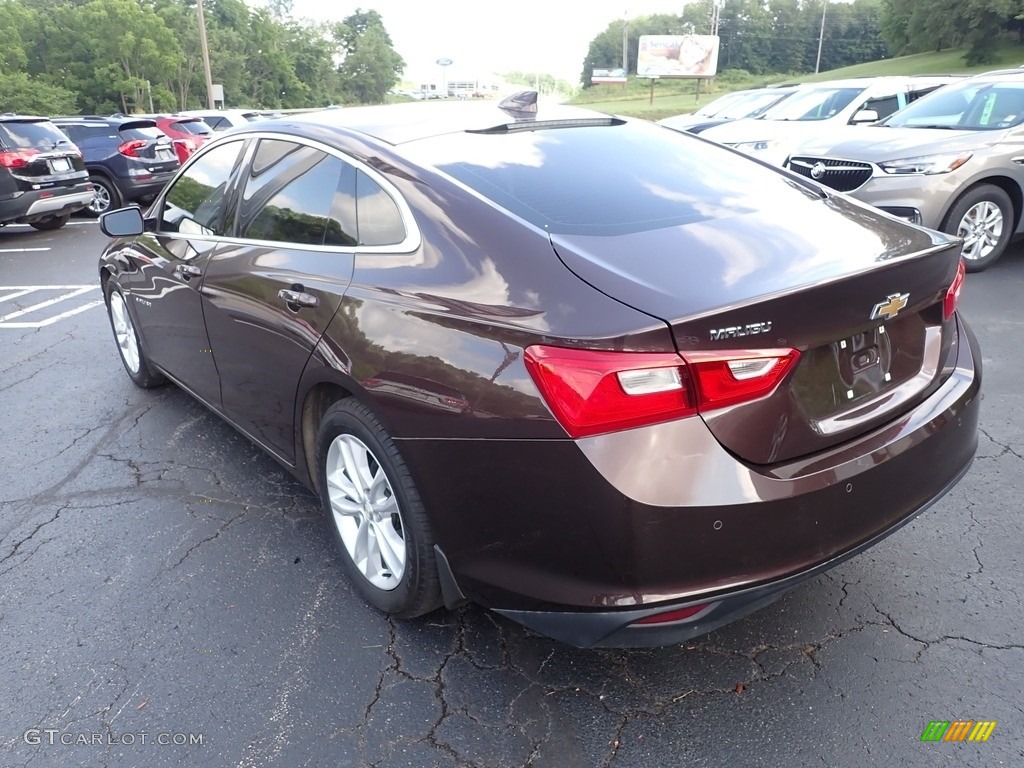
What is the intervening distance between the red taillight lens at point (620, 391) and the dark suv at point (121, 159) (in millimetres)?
13029

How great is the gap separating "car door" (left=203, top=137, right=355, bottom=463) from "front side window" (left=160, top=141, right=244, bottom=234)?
0.70 feet

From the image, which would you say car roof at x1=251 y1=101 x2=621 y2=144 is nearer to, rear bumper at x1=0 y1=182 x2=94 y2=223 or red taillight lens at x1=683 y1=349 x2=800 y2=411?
red taillight lens at x1=683 y1=349 x2=800 y2=411

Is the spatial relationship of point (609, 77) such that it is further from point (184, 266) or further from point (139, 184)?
point (184, 266)

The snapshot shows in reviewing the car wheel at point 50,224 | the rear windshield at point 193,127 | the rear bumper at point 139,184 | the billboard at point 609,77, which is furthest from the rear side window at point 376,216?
the billboard at point 609,77

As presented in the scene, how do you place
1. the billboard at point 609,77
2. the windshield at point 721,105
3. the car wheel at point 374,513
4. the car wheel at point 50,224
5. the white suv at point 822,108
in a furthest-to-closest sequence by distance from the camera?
the billboard at point 609,77
the windshield at point 721,105
the car wheel at point 50,224
the white suv at point 822,108
the car wheel at point 374,513

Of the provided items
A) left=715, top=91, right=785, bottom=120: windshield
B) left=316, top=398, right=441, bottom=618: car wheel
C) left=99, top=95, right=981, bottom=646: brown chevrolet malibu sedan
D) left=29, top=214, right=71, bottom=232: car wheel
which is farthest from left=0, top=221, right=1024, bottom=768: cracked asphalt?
left=715, top=91, right=785, bottom=120: windshield

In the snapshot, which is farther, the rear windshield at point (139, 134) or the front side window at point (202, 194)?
the rear windshield at point (139, 134)

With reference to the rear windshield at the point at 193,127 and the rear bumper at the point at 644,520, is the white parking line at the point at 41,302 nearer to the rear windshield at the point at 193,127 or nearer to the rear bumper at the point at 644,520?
the rear bumper at the point at 644,520

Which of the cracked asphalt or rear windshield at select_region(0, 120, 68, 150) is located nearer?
the cracked asphalt

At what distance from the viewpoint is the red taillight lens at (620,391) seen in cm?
189

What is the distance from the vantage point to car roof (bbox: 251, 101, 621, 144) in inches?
116

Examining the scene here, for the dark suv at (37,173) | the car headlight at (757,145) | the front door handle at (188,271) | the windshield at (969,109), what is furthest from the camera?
the dark suv at (37,173)
